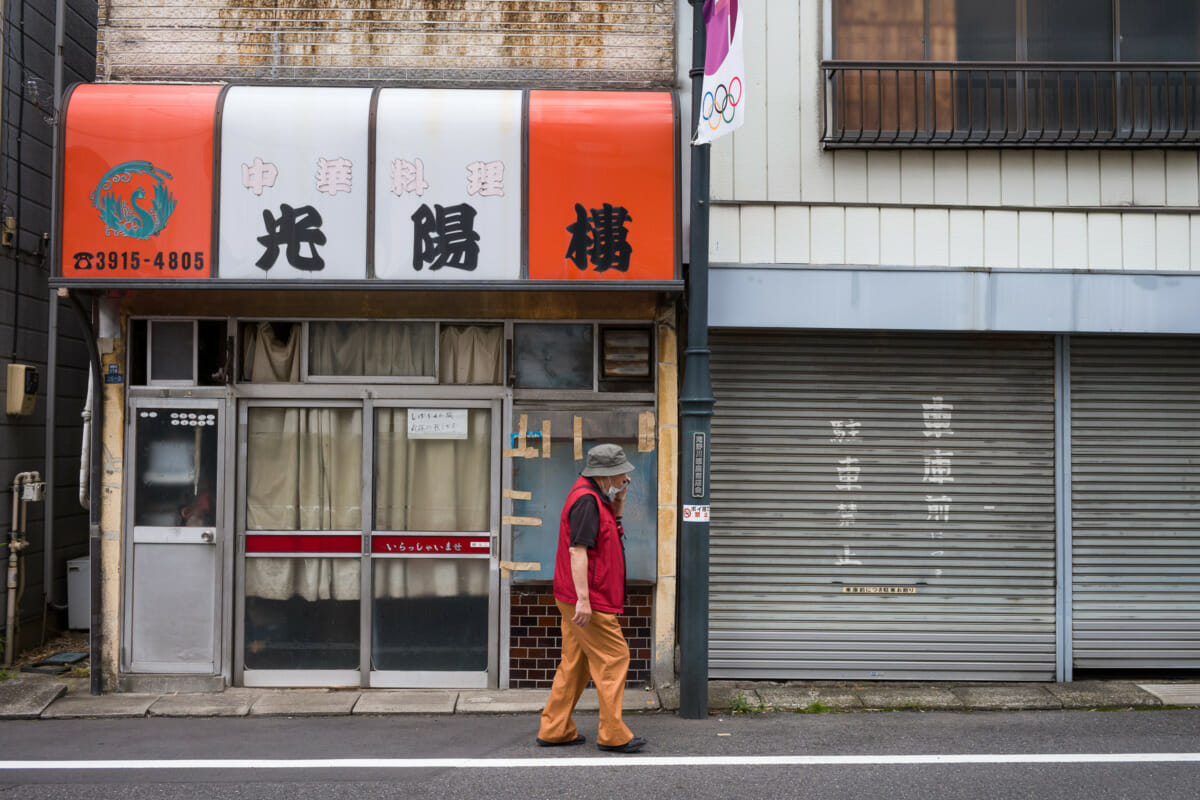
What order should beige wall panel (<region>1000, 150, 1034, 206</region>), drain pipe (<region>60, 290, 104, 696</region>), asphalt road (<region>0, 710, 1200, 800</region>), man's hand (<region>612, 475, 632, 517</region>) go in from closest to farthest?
asphalt road (<region>0, 710, 1200, 800</region>), man's hand (<region>612, 475, 632, 517</region>), drain pipe (<region>60, 290, 104, 696</region>), beige wall panel (<region>1000, 150, 1034, 206</region>)

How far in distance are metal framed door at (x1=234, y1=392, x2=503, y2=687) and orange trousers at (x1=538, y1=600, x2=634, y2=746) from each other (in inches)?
65.0

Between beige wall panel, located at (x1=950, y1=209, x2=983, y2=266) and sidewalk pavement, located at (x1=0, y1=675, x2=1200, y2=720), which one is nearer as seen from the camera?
sidewalk pavement, located at (x1=0, y1=675, x2=1200, y2=720)

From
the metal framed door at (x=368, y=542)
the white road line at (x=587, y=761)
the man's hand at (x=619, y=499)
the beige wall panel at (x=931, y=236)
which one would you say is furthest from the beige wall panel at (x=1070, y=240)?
the metal framed door at (x=368, y=542)

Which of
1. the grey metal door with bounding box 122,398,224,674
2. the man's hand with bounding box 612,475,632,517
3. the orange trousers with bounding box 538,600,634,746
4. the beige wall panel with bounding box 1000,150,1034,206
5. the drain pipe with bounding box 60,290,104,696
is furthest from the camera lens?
the beige wall panel with bounding box 1000,150,1034,206

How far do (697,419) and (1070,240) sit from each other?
345 cm

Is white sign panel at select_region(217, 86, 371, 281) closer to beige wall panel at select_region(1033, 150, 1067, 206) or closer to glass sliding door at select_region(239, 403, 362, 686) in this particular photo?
glass sliding door at select_region(239, 403, 362, 686)

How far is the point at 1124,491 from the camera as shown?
788cm

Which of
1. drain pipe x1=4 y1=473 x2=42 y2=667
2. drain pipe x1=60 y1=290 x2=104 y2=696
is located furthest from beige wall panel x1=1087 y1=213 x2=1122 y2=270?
drain pipe x1=4 y1=473 x2=42 y2=667

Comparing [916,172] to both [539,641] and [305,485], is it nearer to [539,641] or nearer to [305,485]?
[539,641]

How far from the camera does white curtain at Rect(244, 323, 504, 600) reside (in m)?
7.72

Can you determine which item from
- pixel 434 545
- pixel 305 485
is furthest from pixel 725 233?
pixel 305 485

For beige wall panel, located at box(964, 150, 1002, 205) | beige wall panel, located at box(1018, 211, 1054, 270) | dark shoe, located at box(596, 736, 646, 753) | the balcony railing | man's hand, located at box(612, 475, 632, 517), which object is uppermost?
the balcony railing

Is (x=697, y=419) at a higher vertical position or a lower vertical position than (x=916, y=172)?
lower

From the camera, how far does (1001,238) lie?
Answer: 7.70 m
